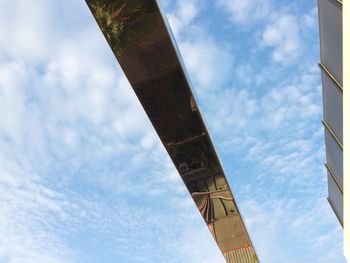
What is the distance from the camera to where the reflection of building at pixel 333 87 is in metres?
6.45

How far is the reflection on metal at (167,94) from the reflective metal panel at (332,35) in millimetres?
2922

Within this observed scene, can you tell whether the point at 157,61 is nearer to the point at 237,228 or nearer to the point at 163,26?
the point at 163,26

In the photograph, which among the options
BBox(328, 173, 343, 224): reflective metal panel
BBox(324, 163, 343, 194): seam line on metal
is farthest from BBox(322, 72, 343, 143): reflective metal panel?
BBox(328, 173, 343, 224): reflective metal panel

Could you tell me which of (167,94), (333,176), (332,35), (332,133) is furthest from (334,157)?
(167,94)

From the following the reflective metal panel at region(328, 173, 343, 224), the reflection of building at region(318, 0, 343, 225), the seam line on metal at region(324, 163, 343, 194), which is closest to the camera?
the reflection of building at region(318, 0, 343, 225)

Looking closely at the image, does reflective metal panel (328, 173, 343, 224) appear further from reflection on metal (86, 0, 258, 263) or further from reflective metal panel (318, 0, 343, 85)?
reflective metal panel (318, 0, 343, 85)

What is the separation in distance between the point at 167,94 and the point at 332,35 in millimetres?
3538

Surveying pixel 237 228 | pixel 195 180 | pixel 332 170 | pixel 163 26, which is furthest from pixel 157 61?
pixel 332 170

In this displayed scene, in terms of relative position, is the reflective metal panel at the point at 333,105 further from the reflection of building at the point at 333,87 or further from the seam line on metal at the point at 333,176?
the seam line on metal at the point at 333,176

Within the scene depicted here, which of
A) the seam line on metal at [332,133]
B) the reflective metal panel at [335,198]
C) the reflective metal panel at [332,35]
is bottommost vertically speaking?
the reflective metal panel at [335,198]

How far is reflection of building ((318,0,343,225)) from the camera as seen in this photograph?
645cm
